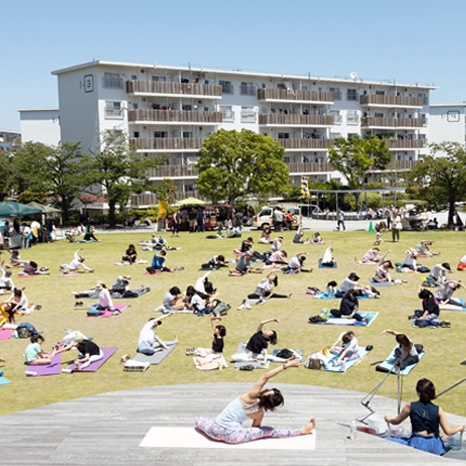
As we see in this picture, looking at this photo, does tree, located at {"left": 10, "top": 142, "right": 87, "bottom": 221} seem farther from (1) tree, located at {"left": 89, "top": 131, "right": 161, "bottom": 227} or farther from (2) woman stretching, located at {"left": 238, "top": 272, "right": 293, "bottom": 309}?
(2) woman stretching, located at {"left": 238, "top": 272, "right": 293, "bottom": 309}

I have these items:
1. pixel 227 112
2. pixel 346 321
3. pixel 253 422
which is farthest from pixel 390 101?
pixel 253 422

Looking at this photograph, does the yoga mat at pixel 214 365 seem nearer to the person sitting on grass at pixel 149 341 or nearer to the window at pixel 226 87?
the person sitting on grass at pixel 149 341

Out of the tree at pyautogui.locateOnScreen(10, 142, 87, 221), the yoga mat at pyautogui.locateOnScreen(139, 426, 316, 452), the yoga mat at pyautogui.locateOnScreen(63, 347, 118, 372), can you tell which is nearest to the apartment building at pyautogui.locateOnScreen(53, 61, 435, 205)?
the tree at pyautogui.locateOnScreen(10, 142, 87, 221)

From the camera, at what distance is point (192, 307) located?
57.5 ft

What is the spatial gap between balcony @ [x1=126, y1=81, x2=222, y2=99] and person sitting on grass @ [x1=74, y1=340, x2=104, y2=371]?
4069 centimetres

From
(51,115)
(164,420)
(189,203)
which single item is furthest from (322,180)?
(164,420)

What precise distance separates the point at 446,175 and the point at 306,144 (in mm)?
24385

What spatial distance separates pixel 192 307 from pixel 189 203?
89.2 feet

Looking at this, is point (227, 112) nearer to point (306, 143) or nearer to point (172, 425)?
point (306, 143)

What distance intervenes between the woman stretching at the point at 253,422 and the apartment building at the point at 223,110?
138 ft

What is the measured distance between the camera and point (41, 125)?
7694 cm

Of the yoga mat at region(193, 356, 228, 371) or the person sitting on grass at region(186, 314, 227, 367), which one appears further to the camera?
the person sitting on grass at region(186, 314, 227, 367)

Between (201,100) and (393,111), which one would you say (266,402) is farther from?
(393,111)

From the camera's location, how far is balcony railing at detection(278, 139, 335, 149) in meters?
59.2
